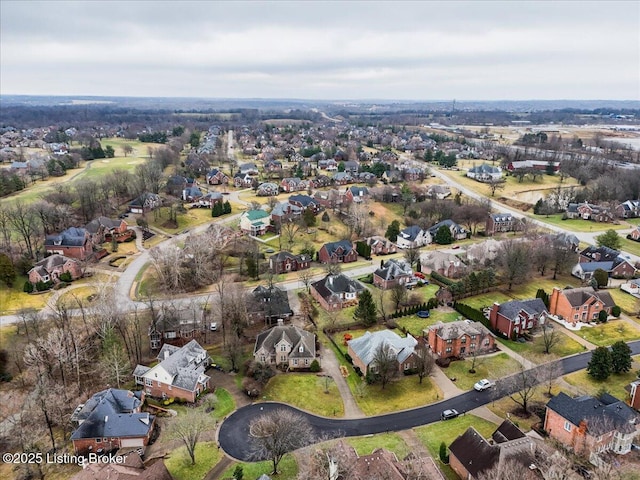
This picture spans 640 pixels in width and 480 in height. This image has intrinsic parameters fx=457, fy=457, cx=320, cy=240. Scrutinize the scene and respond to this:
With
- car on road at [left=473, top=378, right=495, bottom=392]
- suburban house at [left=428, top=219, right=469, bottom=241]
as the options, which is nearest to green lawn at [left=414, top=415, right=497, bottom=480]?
car on road at [left=473, top=378, right=495, bottom=392]

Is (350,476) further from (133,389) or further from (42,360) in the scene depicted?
(42,360)

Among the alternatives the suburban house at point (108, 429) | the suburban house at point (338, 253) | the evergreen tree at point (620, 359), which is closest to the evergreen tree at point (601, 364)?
the evergreen tree at point (620, 359)

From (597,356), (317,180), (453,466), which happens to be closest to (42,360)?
(453,466)

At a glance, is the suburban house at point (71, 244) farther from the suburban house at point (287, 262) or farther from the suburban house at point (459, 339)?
the suburban house at point (459, 339)

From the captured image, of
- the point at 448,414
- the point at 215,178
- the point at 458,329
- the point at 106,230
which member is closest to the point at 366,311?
the point at 458,329

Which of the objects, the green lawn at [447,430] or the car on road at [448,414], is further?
the car on road at [448,414]

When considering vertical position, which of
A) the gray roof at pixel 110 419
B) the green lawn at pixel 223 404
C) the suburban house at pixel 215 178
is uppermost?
the suburban house at pixel 215 178

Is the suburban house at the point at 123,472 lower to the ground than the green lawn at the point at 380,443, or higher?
higher

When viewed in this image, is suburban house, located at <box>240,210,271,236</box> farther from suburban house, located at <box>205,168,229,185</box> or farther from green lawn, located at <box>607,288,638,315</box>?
green lawn, located at <box>607,288,638,315</box>
